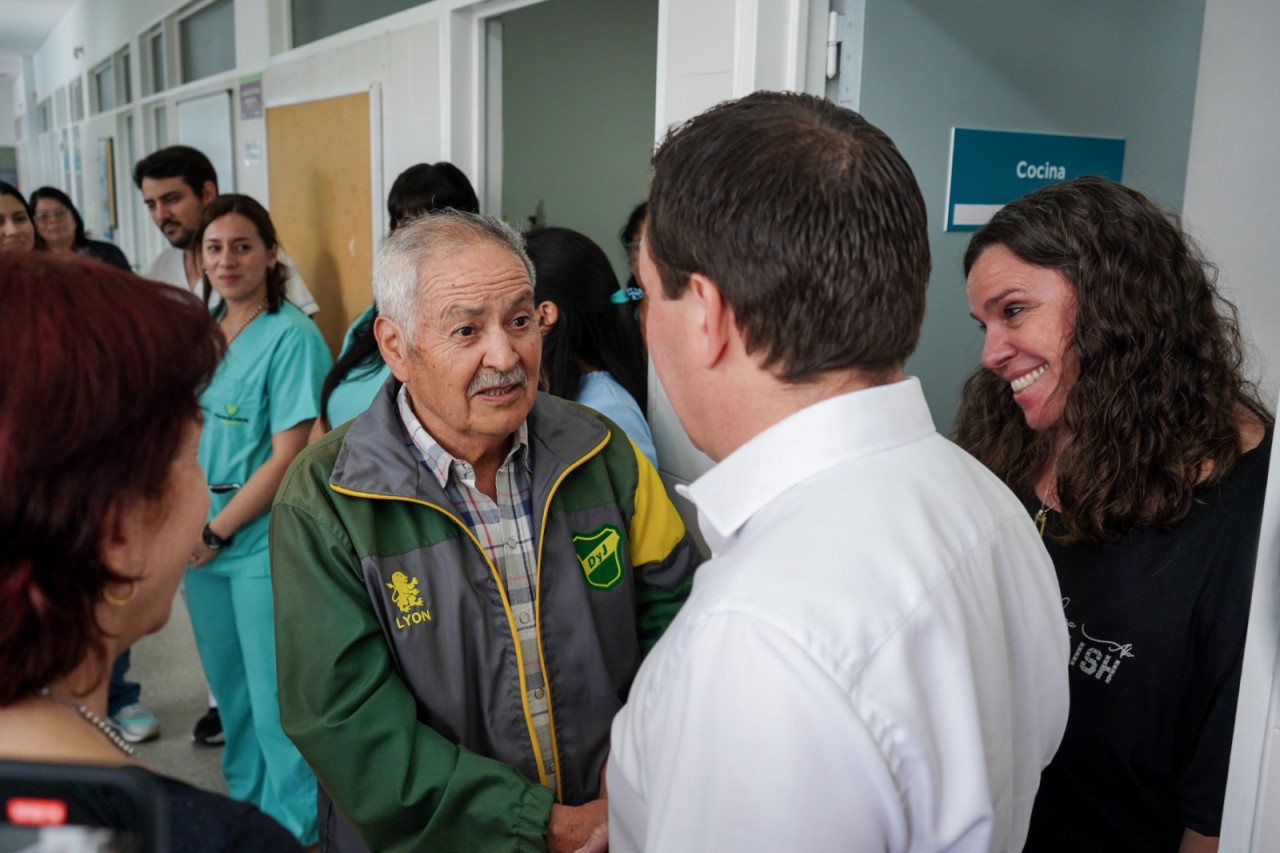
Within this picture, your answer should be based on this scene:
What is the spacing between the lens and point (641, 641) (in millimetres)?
1518

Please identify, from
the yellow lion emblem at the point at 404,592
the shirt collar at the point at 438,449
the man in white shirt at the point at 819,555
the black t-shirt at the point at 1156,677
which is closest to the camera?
the man in white shirt at the point at 819,555

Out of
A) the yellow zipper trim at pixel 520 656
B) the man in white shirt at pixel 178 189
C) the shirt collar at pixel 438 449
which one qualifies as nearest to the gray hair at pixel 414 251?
the shirt collar at pixel 438 449

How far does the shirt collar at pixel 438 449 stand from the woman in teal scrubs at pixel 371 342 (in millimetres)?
451

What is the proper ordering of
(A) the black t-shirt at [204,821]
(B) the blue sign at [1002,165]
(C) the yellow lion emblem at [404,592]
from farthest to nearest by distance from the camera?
1. (B) the blue sign at [1002,165]
2. (C) the yellow lion emblem at [404,592]
3. (A) the black t-shirt at [204,821]

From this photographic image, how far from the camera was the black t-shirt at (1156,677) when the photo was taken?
1.14 metres

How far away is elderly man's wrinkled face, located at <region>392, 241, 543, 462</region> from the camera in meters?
1.39

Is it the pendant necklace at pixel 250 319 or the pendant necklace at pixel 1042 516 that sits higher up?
the pendant necklace at pixel 250 319

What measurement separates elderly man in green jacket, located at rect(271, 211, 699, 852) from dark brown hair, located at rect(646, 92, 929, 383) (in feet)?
2.10

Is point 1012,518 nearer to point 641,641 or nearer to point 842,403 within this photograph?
point 842,403

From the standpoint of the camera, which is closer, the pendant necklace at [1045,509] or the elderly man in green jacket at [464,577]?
the elderly man in green jacket at [464,577]

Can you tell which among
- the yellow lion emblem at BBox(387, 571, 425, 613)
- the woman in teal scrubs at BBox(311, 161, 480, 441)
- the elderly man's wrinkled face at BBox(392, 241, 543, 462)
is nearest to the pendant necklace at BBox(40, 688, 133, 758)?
the yellow lion emblem at BBox(387, 571, 425, 613)

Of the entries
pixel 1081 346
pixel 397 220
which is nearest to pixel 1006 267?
pixel 1081 346

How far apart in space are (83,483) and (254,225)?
7.11 ft

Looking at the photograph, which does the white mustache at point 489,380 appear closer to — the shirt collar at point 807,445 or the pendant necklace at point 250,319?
the shirt collar at point 807,445
